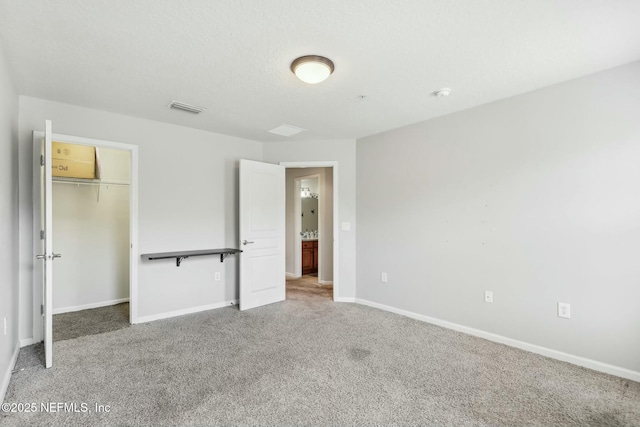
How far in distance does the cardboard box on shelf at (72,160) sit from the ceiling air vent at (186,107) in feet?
4.81

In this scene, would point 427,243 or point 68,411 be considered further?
point 427,243

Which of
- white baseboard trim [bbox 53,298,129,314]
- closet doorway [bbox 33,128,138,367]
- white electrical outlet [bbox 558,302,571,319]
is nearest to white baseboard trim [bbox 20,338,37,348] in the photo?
closet doorway [bbox 33,128,138,367]

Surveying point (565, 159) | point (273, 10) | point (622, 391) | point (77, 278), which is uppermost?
point (273, 10)

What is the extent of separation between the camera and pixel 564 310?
2.72 metres

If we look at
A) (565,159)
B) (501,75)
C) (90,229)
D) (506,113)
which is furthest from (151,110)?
(565,159)

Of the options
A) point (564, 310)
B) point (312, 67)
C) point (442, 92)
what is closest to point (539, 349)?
point (564, 310)

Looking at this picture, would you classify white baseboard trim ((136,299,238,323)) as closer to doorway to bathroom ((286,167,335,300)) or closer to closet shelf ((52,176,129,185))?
doorway to bathroom ((286,167,335,300))

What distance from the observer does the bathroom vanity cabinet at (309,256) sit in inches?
256

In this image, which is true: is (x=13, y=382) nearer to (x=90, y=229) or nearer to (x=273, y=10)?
(x=90, y=229)

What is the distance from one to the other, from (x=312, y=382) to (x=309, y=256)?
14.1ft

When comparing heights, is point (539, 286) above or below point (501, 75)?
below

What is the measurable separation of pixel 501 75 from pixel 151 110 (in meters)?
3.47

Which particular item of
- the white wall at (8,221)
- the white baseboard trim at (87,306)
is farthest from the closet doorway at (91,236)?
the white wall at (8,221)

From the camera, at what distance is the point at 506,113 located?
306 centimetres
